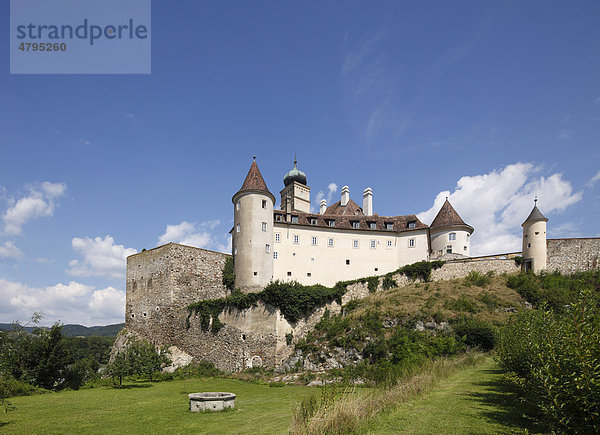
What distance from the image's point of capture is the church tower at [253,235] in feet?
127

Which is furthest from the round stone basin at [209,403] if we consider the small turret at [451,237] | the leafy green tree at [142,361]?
the small turret at [451,237]

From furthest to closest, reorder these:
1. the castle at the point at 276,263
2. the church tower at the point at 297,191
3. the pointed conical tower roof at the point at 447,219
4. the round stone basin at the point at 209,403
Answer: the church tower at the point at 297,191 → the pointed conical tower roof at the point at 447,219 → the castle at the point at 276,263 → the round stone basin at the point at 209,403

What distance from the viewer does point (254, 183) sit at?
40531 millimetres

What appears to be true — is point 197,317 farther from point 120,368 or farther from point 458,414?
point 458,414

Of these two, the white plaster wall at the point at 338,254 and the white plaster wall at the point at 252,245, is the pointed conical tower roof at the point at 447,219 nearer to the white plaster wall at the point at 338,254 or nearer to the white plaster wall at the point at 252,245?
the white plaster wall at the point at 338,254

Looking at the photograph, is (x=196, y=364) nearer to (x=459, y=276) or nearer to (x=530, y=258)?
(x=459, y=276)

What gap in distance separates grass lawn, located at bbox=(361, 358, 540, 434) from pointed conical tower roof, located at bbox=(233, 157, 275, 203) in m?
29.2

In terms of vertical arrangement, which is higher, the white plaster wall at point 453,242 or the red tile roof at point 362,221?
the red tile roof at point 362,221

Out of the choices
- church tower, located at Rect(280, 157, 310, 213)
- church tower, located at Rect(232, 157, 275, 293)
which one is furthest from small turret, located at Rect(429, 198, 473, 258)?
church tower, located at Rect(280, 157, 310, 213)

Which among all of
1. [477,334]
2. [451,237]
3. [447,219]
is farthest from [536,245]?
[477,334]

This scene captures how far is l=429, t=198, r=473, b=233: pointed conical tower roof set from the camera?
44156 mm

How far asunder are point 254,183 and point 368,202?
19303mm

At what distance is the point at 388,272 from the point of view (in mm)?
44125

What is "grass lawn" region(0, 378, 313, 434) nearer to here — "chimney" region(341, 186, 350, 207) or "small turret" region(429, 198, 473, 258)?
"small turret" region(429, 198, 473, 258)
